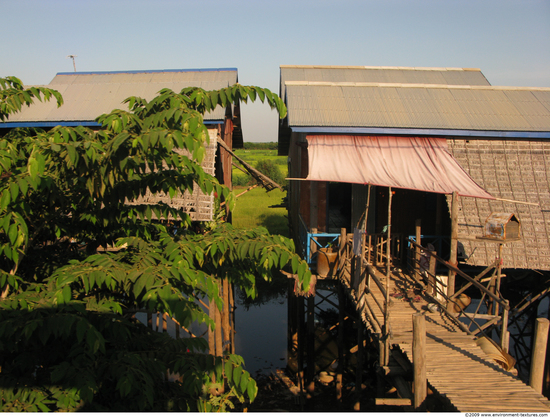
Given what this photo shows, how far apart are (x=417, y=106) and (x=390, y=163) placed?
218 cm

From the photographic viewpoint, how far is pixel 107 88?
1105 cm

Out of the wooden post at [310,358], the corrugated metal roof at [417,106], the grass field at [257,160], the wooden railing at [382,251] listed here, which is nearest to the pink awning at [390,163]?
the corrugated metal roof at [417,106]

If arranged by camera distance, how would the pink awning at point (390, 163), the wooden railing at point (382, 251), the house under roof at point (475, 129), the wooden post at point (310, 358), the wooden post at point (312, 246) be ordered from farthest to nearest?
the wooden post at point (310, 358) → the wooden post at point (312, 246) → the wooden railing at point (382, 251) → the house under roof at point (475, 129) → the pink awning at point (390, 163)

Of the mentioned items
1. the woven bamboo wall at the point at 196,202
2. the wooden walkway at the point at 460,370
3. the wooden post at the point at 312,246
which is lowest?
the wooden walkway at the point at 460,370

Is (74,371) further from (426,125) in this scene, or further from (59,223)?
(426,125)

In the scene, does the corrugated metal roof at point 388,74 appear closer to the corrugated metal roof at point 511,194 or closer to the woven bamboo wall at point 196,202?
the corrugated metal roof at point 511,194

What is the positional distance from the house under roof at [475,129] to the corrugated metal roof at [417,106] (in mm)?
24

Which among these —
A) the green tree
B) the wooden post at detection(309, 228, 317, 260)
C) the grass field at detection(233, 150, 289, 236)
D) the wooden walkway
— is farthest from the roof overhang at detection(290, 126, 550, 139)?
the grass field at detection(233, 150, 289, 236)

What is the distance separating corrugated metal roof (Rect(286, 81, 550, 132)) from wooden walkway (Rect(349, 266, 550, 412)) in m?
4.32

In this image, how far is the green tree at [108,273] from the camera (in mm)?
2830

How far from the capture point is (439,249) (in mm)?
9352

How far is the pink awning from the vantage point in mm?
7820

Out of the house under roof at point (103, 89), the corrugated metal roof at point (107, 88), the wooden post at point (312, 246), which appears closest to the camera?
the wooden post at point (312, 246)

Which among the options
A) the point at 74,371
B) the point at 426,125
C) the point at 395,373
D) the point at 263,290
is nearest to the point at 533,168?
the point at 426,125
